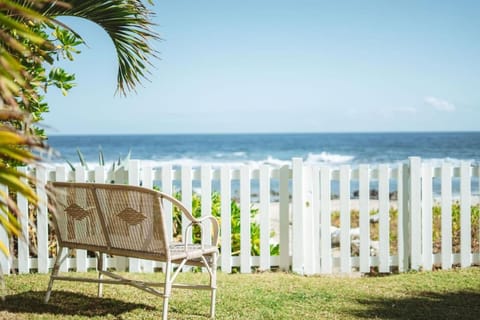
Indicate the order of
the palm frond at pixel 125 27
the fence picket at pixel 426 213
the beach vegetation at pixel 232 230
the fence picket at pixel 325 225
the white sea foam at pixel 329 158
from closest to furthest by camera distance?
the palm frond at pixel 125 27 < the fence picket at pixel 325 225 < the fence picket at pixel 426 213 < the beach vegetation at pixel 232 230 < the white sea foam at pixel 329 158

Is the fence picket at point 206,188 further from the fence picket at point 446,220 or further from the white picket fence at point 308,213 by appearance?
the fence picket at point 446,220

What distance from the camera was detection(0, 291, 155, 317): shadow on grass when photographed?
195 inches

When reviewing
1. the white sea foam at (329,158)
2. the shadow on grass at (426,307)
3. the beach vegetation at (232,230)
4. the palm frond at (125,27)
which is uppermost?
the palm frond at (125,27)

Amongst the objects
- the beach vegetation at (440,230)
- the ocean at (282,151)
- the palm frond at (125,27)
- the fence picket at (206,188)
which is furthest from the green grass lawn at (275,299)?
the ocean at (282,151)

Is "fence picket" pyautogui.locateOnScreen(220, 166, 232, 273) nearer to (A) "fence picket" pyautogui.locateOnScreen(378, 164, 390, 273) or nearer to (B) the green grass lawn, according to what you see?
(B) the green grass lawn

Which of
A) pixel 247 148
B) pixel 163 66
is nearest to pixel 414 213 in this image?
pixel 163 66

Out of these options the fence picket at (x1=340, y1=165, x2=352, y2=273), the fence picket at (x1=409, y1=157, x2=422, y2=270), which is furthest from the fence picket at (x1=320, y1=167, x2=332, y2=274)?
the fence picket at (x1=409, y1=157, x2=422, y2=270)

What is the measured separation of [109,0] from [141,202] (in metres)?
1.99

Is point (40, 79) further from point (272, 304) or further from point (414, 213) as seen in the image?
point (414, 213)

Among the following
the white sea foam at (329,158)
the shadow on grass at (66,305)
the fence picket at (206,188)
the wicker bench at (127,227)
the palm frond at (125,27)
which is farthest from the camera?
the white sea foam at (329,158)

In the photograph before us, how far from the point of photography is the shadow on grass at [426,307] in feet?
16.5

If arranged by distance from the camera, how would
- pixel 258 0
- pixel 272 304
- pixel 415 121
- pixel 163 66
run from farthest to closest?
pixel 415 121, pixel 163 66, pixel 258 0, pixel 272 304

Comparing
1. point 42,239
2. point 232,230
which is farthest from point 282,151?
point 42,239

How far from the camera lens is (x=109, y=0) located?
548cm
